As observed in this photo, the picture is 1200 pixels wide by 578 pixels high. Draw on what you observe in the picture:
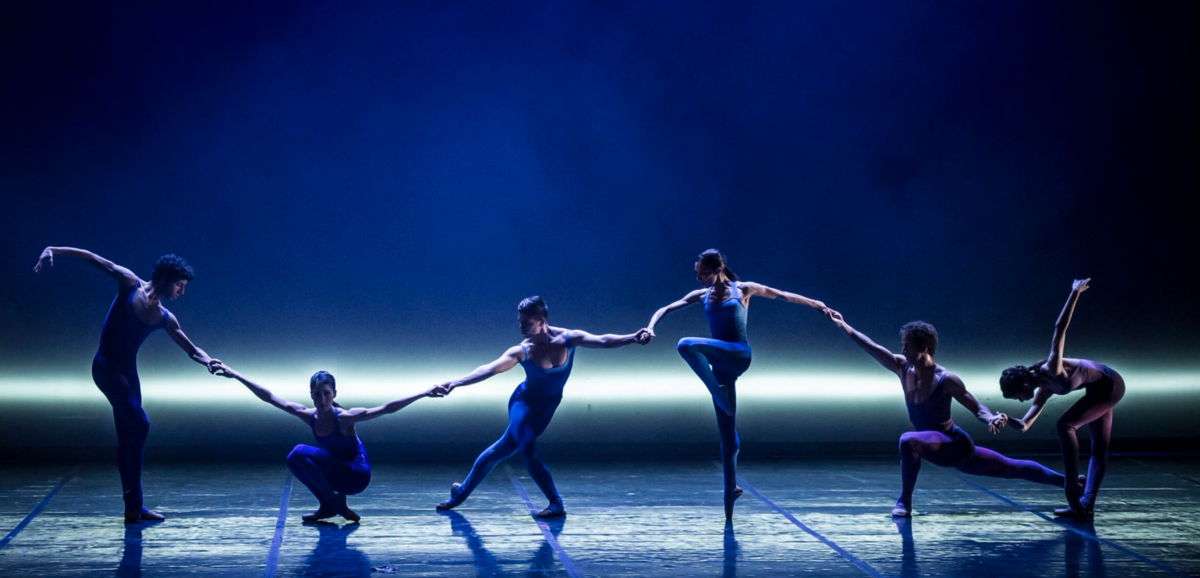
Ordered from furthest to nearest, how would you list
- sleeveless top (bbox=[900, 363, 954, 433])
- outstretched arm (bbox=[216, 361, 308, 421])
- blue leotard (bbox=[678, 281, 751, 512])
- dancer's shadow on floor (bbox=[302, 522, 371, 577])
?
sleeveless top (bbox=[900, 363, 954, 433]) → blue leotard (bbox=[678, 281, 751, 512]) → outstretched arm (bbox=[216, 361, 308, 421]) → dancer's shadow on floor (bbox=[302, 522, 371, 577])

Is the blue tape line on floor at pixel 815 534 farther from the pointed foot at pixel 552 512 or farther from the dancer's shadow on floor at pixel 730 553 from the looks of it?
the pointed foot at pixel 552 512

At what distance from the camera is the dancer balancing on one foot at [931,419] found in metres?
5.84

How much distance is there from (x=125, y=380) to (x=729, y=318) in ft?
10.2

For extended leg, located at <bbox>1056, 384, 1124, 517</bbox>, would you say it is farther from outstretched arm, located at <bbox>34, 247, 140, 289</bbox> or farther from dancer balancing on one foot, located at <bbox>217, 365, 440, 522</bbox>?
outstretched arm, located at <bbox>34, 247, 140, 289</bbox>

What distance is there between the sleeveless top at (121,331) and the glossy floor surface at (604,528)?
868 millimetres

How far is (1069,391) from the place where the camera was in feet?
19.5

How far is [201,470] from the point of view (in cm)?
783

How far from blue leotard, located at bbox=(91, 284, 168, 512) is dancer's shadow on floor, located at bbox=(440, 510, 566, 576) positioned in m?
1.61

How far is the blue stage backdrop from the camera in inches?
323

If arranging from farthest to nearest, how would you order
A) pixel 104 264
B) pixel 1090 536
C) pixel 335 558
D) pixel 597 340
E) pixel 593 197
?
pixel 593 197
pixel 597 340
pixel 104 264
pixel 1090 536
pixel 335 558

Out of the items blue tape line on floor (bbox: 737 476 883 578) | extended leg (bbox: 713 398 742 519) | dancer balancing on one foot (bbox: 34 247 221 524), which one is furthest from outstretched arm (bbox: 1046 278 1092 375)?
dancer balancing on one foot (bbox: 34 247 221 524)


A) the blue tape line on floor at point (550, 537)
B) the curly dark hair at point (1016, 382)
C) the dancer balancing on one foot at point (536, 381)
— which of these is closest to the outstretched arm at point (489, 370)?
the dancer balancing on one foot at point (536, 381)

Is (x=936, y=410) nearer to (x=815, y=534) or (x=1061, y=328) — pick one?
(x=1061, y=328)

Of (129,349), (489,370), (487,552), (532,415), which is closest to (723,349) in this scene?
(532,415)
